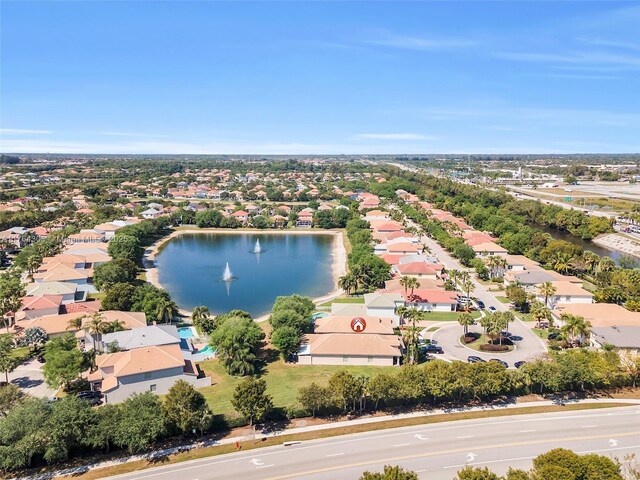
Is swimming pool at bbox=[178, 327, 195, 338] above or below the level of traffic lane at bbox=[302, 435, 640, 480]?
below

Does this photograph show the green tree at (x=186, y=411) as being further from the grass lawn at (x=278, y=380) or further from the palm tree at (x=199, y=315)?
the palm tree at (x=199, y=315)

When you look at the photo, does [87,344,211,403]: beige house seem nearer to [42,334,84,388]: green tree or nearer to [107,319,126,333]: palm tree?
[42,334,84,388]: green tree

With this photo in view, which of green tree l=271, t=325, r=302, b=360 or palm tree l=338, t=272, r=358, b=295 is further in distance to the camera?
palm tree l=338, t=272, r=358, b=295

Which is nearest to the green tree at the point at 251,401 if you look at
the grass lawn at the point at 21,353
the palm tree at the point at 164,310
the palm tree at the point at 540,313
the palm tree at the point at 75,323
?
the palm tree at the point at 164,310

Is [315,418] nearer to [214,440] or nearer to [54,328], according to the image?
[214,440]

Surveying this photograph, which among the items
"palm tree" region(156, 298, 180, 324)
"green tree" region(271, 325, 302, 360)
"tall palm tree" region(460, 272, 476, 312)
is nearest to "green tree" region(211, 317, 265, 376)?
"green tree" region(271, 325, 302, 360)

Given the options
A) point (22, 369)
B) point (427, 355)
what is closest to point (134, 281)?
point (22, 369)

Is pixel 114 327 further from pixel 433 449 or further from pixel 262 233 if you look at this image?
pixel 262 233
